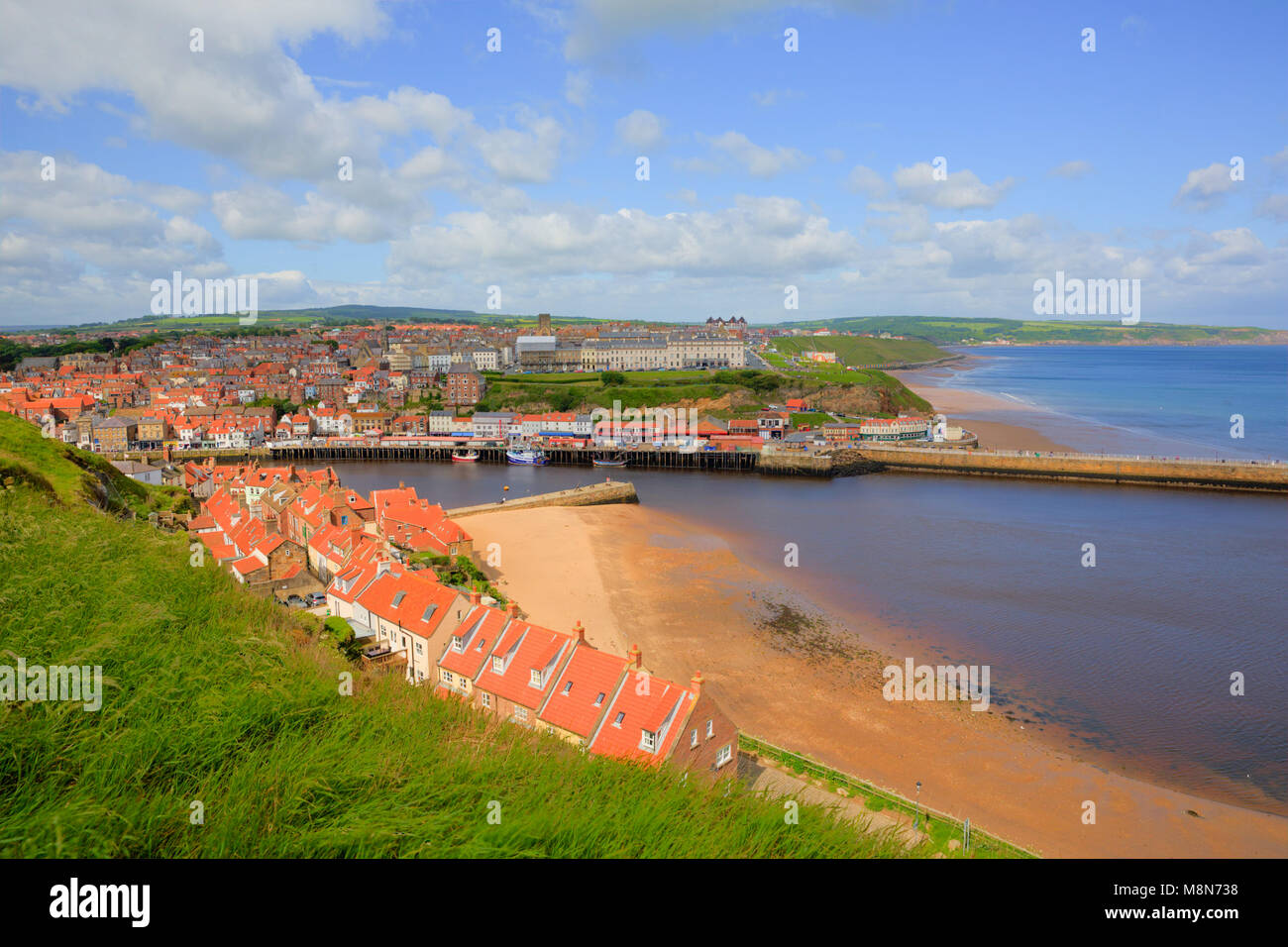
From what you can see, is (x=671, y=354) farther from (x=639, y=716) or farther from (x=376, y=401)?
(x=639, y=716)

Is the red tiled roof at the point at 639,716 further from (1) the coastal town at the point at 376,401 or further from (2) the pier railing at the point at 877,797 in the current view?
(1) the coastal town at the point at 376,401

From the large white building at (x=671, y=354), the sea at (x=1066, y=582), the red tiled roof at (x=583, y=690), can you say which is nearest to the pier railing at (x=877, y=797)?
the red tiled roof at (x=583, y=690)

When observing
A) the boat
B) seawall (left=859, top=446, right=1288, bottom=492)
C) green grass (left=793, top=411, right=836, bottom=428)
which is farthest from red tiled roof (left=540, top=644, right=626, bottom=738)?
green grass (left=793, top=411, right=836, bottom=428)

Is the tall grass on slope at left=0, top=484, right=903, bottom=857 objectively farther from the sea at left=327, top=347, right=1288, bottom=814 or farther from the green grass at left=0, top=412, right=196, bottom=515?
the sea at left=327, top=347, right=1288, bottom=814
